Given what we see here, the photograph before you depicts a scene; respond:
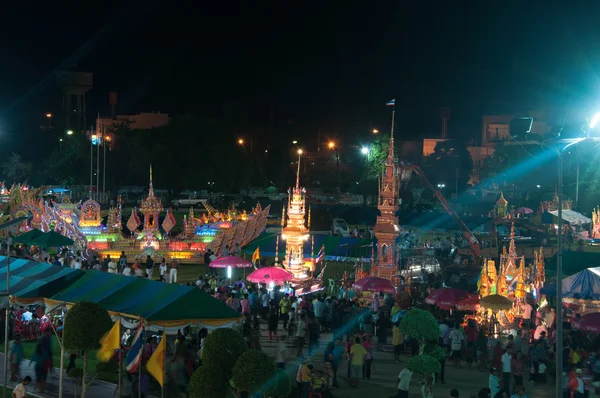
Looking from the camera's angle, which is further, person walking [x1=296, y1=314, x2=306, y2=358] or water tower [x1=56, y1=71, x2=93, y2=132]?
water tower [x1=56, y1=71, x2=93, y2=132]

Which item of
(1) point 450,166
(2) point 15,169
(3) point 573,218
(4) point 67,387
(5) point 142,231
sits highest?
(1) point 450,166

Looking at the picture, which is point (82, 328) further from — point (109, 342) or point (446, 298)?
point (446, 298)

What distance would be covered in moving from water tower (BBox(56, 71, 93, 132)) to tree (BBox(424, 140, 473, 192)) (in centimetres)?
4219

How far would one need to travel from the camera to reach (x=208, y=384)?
1116cm

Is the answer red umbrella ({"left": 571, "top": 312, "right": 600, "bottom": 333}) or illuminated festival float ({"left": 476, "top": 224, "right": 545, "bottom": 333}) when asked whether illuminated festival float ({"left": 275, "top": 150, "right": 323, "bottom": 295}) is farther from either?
red umbrella ({"left": 571, "top": 312, "right": 600, "bottom": 333})

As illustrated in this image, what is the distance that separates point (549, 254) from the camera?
35625 mm

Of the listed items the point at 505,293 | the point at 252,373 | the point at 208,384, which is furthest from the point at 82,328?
the point at 505,293

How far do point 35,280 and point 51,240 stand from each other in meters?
10.3

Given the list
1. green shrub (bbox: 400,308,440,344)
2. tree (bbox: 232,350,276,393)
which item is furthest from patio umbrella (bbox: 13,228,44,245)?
tree (bbox: 232,350,276,393)

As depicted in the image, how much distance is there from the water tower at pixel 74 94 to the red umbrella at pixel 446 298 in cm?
8155

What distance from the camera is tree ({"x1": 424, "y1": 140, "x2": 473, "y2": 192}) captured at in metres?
78.9

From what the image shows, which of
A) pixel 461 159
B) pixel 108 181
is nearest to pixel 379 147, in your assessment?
pixel 461 159

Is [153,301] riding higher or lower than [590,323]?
higher

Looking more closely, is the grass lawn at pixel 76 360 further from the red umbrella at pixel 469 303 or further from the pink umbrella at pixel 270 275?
Answer: the red umbrella at pixel 469 303
